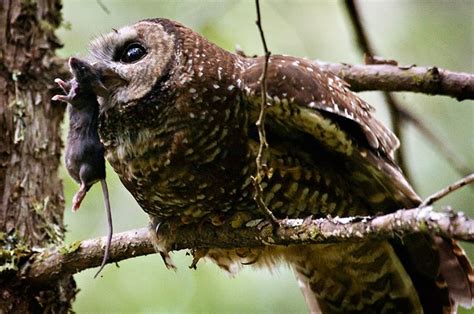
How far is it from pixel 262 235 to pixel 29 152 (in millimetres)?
1159

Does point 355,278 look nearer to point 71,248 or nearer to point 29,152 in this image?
point 71,248

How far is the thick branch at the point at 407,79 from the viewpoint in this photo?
297cm

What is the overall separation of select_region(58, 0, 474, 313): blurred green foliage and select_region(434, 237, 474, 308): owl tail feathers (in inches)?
27.3

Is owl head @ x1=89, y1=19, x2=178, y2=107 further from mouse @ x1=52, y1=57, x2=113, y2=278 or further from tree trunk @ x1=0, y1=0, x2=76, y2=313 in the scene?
tree trunk @ x1=0, y1=0, x2=76, y2=313

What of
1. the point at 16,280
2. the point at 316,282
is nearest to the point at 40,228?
the point at 16,280

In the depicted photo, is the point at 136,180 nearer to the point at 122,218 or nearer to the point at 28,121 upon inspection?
the point at 28,121

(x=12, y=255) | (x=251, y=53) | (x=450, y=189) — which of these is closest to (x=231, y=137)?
(x=12, y=255)

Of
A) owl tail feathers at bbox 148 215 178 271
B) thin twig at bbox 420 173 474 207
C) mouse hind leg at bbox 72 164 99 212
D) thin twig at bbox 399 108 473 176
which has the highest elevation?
thin twig at bbox 399 108 473 176

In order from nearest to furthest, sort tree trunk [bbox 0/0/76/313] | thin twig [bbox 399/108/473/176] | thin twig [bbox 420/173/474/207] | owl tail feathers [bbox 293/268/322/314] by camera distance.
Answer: thin twig [bbox 420/173/474/207] < tree trunk [bbox 0/0/76/313] < thin twig [bbox 399/108/473/176] < owl tail feathers [bbox 293/268/322/314]

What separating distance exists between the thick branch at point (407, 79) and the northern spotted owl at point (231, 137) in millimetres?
217

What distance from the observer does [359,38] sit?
3539 millimetres

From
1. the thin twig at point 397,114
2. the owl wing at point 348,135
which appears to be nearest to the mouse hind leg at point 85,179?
the owl wing at point 348,135

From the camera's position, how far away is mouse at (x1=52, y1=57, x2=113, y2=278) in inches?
106

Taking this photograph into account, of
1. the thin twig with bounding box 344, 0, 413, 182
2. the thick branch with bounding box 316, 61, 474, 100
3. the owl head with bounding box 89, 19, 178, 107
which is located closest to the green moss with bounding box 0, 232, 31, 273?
the owl head with bounding box 89, 19, 178, 107
